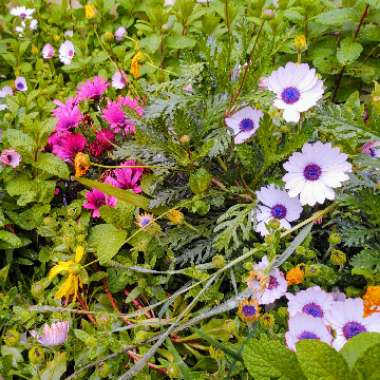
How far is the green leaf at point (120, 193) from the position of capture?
1.07 meters

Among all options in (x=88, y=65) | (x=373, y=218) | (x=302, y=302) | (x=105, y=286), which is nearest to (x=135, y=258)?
(x=105, y=286)

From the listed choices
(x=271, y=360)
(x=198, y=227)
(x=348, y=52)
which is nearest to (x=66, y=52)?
(x=348, y=52)

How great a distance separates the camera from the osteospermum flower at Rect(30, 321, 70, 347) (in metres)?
0.98

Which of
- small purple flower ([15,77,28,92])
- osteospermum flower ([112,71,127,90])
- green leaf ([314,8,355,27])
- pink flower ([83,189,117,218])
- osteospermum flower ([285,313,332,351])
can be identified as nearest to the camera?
osteospermum flower ([285,313,332,351])

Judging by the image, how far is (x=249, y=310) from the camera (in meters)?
0.95

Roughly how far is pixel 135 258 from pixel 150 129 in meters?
0.25

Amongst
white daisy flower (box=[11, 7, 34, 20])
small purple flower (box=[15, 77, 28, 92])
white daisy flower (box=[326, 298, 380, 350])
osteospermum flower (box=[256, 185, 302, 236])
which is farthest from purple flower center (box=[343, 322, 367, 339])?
white daisy flower (box=[11, 7, 34, 20])

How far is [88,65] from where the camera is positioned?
1.77 metres

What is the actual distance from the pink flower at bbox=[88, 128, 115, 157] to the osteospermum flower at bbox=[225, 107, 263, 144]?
1.02ft

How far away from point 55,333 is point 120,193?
284mm

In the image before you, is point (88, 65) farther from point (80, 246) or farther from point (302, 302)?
point (302, 302)

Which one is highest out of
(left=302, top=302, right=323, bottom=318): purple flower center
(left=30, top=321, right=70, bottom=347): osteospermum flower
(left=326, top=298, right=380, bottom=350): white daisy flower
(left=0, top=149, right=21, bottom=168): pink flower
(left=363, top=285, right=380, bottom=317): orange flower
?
(left=363, top=285, right=380, bottom=317): orange flower

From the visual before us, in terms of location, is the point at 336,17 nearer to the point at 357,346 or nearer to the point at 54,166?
the point at 54,166

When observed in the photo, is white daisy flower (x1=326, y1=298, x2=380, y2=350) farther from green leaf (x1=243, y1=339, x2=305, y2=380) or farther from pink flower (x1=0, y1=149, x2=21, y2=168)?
pink flower (x1=0, y1=149, x2=21, y2=168)
